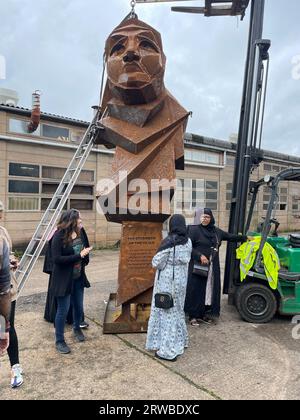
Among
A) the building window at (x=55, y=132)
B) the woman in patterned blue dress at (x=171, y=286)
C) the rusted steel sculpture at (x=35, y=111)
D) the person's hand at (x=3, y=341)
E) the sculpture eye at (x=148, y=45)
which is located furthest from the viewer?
the building window at (x=55, y=132)

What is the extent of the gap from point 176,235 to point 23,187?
732cm

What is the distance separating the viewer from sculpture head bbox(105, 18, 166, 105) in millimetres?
4395

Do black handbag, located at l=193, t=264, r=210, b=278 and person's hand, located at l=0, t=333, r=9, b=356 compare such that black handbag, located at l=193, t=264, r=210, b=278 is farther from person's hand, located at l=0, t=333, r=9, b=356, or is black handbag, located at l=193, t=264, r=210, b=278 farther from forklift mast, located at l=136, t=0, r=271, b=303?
person's hand, located at l=0, t=333, r=9, b=356

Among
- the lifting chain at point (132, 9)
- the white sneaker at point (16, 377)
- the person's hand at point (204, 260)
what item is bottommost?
the white sneaker at point (16, 377)

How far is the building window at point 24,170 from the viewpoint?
9401mm

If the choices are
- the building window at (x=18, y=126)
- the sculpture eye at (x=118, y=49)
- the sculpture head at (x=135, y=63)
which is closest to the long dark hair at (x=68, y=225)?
the sculpture head at (x=135, y=63)

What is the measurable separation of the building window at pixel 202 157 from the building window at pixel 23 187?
6424mm

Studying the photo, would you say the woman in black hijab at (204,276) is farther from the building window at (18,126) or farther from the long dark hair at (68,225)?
the building window at (18,126)

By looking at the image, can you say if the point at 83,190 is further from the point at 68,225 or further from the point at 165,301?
the point at 165,301

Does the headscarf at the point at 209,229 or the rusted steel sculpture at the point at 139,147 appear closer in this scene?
the rusted steel sculpture at the point at 139,147

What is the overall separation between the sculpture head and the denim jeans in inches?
102

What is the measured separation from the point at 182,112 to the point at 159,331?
2.93 meters

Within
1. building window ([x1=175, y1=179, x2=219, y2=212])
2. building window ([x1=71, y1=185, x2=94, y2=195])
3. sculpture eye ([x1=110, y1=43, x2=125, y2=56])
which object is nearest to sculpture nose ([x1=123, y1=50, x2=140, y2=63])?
sculpture eye ([x1=110, y1=43, x2=125, y2=56])
